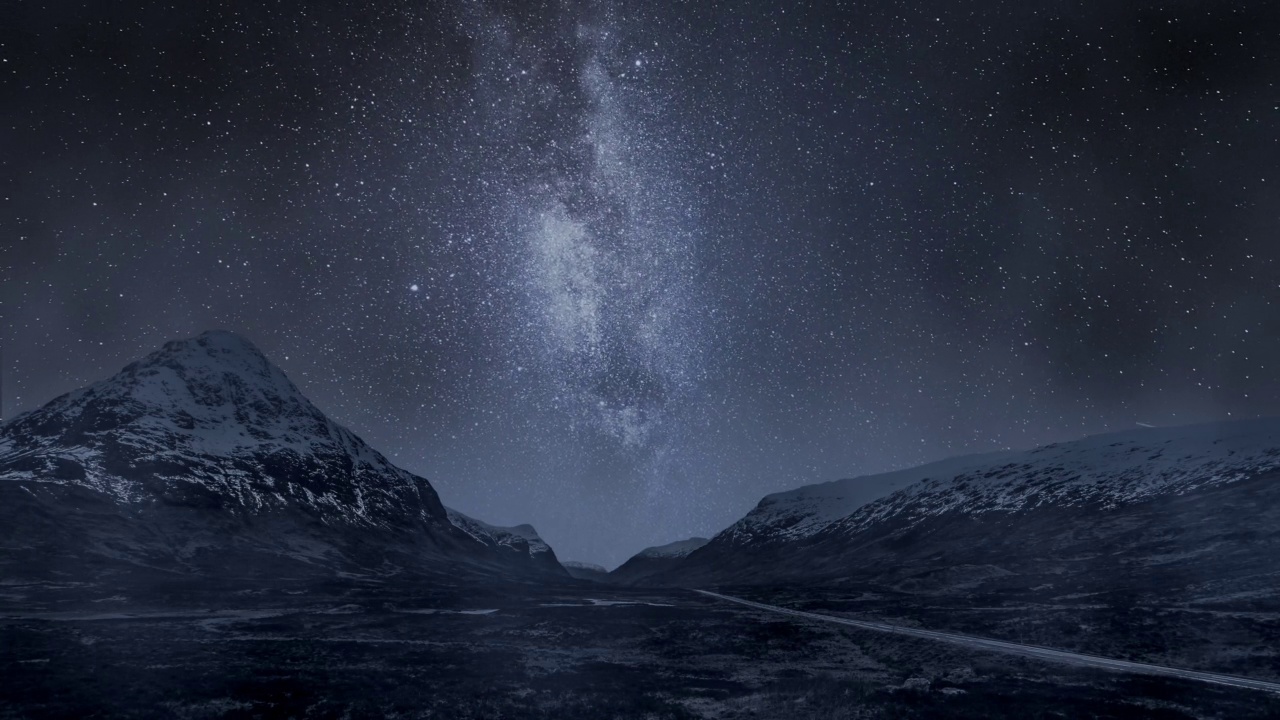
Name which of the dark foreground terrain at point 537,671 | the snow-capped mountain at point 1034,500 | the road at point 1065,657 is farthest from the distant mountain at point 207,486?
the road at point 1065,657

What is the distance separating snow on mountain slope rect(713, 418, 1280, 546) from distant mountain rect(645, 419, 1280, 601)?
382mm

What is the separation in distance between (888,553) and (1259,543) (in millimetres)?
63947

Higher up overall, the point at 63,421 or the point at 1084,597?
the point at 63,421

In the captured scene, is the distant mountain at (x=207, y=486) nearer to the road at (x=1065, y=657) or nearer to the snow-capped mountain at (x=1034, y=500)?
the snow-capped mountain at (x=1034, y=500)

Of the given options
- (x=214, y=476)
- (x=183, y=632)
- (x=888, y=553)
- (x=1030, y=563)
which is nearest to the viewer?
(x=183, y=632)

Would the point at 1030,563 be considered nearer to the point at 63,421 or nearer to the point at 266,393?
the point at 63,421

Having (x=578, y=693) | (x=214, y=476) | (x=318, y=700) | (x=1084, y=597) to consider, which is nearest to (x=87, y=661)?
(x=318, y=700)

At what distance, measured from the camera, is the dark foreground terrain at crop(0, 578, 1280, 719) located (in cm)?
1725

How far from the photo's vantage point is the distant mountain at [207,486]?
87.9 m

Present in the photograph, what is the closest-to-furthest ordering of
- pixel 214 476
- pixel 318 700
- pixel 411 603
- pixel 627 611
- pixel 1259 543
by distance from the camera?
pixel 318 700 → pixel 627 611 → pixel 411 603 → pixel 1259 543 → pixel 214 476

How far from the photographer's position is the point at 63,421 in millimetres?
134000

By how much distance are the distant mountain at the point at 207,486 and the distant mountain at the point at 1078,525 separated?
252 feet

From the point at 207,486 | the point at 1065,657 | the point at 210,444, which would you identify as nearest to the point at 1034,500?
the point at 1065,657

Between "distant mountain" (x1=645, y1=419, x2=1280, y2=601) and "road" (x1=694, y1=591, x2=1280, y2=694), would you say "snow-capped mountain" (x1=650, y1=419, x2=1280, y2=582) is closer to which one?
"distant mountain" (x1=645, y1=419, x2=1280, y2=601)
